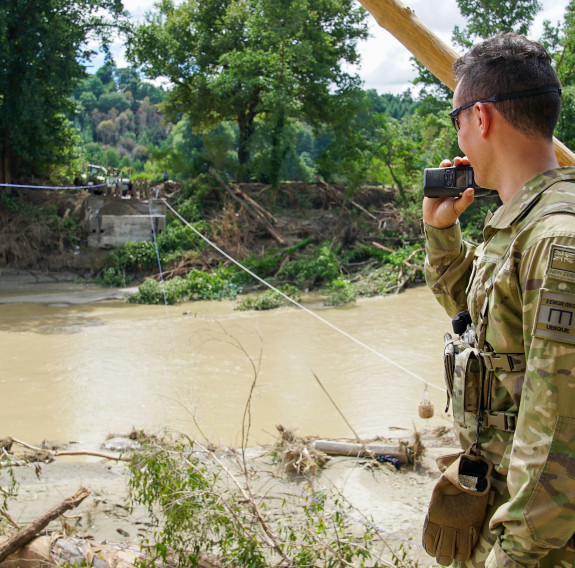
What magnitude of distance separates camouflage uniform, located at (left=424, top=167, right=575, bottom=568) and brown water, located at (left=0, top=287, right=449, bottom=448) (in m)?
2.83

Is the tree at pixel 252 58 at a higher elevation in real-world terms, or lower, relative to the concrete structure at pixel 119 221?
higher

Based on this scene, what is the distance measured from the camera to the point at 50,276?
1880 cm

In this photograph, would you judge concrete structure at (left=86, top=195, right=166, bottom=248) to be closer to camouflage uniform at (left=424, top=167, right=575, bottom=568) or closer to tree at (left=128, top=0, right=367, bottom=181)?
tree at (left=128, top=0, right=367, bottom=181)

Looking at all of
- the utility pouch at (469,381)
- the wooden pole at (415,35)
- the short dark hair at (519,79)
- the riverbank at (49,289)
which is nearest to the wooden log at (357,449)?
the wooden pole at (415,35)

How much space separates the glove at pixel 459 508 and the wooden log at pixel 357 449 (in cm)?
365

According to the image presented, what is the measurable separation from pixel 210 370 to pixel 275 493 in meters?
5.04

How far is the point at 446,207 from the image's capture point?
203 centimetres

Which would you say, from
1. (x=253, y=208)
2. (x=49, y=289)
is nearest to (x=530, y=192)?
(x=49, y=289)

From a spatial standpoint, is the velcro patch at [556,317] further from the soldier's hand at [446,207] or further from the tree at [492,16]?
the tree at [492,16]

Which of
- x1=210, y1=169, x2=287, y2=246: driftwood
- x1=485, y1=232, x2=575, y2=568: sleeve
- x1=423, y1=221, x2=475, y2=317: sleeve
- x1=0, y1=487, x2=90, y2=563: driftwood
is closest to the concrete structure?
x1=210, y1=169, x2=287, y2=246: driftwood

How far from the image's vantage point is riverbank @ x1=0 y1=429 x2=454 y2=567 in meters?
4.06

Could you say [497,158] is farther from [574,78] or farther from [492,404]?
[574,78]

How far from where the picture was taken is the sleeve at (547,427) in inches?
55.0

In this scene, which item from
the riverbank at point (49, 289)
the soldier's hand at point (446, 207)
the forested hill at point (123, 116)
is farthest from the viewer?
the forested hill at point (123, 116)
